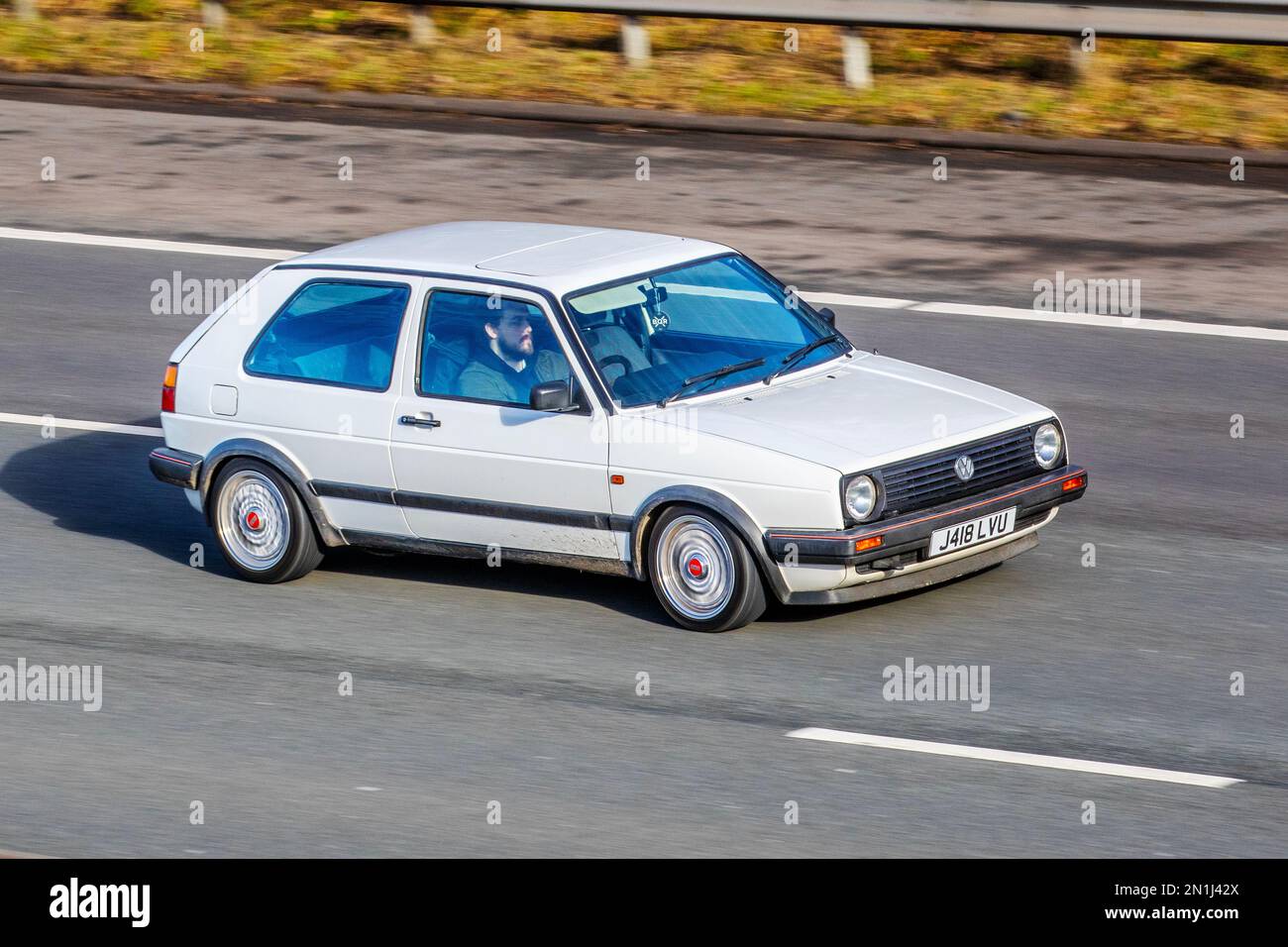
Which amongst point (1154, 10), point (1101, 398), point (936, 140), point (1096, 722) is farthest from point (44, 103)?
point (1096, 722)

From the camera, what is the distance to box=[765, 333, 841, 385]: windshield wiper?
360 inches

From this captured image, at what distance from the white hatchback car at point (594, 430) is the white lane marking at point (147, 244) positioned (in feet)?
17.7

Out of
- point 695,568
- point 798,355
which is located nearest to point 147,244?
point 798,355

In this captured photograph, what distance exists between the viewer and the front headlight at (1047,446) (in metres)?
9.01

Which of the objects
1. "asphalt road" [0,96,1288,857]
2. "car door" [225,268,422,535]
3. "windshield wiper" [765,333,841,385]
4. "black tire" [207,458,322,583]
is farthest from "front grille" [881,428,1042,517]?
"black tire" [207,458,322,583]

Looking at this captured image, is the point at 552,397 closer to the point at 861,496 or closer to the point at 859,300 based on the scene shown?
the point at 861,496

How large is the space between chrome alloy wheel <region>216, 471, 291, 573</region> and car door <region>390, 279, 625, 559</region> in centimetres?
70

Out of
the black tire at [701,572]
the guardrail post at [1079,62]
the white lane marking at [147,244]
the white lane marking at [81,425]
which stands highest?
the guardrail post at [1079,62]

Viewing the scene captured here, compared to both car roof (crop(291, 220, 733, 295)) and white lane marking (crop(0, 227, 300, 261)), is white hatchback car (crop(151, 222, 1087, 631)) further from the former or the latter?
white lane marking (crop(0, 227, 300, 261))

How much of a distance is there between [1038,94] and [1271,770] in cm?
1188

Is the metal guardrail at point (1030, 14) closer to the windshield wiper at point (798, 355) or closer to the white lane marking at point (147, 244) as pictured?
the white lane marking at point (147, 244)

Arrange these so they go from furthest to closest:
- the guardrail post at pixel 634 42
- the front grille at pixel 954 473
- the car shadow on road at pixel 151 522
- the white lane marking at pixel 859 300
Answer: the guardrail post at pixel 634 42, the white lane marking at pixel 859 300, the car shadow on road at pixel 151 522, the front grille at pixel 954 473

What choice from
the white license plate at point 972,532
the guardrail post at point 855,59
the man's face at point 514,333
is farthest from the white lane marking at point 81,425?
the guardrail post at point 855,59

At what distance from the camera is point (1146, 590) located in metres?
9.16
